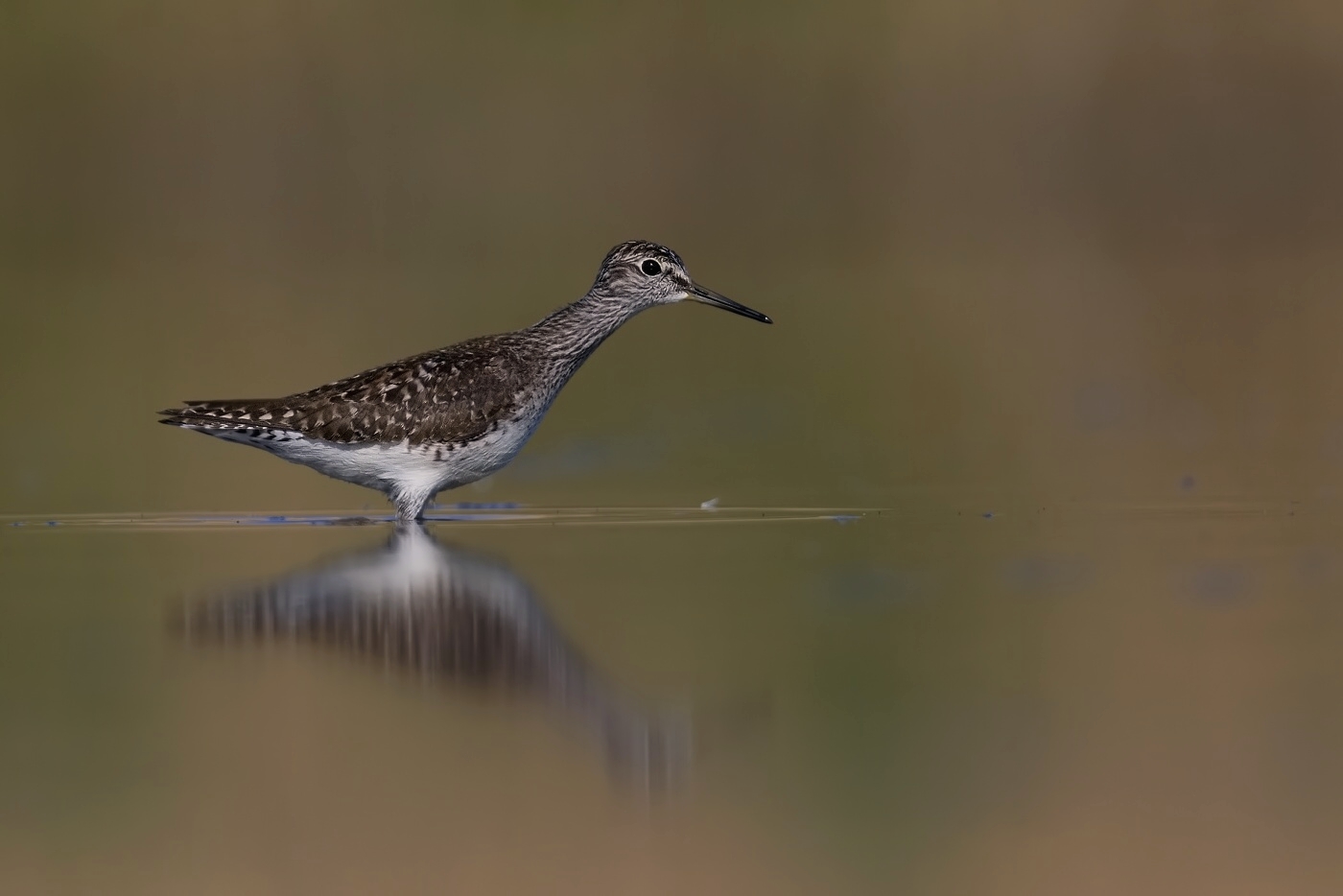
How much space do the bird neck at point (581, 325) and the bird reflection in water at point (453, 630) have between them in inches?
106

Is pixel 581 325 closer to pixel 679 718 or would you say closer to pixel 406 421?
pixel 406 421

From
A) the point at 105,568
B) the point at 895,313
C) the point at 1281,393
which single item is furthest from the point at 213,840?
the point at 895,313

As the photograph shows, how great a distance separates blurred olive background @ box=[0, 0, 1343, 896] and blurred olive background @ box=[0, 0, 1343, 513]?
0.32ft

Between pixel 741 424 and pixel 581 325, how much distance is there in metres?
2.54

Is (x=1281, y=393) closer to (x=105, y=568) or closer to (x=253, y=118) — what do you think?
(x=105, y=568)

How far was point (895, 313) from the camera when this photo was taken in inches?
734

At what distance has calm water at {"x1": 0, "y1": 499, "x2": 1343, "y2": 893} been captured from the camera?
16.1ft

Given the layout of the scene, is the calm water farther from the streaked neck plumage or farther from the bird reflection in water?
the streaked neck plumage

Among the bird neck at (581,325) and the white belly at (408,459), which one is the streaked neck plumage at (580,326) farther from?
the white belly at (408,459)

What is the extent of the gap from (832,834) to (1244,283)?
54.6ft

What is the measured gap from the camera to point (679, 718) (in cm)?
607

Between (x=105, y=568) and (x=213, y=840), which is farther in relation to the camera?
(x=105, y=568)

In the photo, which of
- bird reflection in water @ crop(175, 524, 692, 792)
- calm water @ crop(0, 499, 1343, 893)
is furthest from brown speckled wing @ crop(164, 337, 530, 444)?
bird reflection in water @ crop(175, 524, 692, 792)

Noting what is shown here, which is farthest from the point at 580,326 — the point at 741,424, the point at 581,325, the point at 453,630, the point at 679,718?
the point at 679,718
